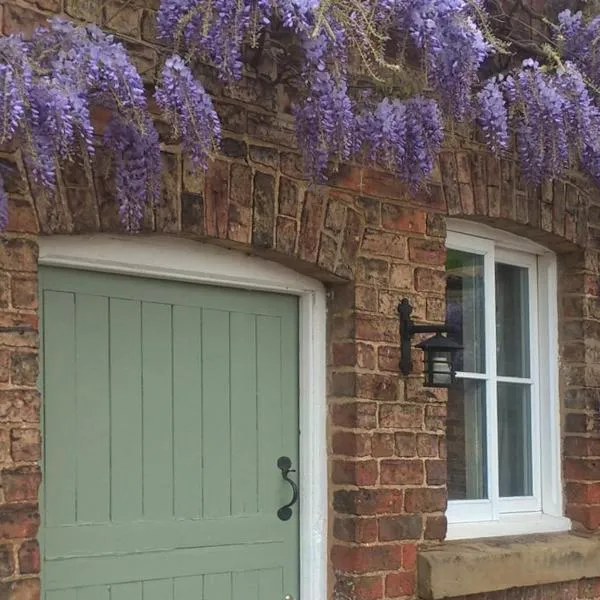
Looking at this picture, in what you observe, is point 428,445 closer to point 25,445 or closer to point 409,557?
point 409,557

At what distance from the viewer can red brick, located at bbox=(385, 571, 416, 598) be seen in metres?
4.26

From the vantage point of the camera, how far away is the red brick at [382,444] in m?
4.25

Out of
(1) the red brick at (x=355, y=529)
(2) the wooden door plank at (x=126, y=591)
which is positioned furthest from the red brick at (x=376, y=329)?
(2) the wooden door plank at (x=126, y=591)

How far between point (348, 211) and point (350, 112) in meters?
0.62

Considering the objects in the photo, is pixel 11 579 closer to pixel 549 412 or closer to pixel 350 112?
pixel 350 112

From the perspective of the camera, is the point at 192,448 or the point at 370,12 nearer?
the point at 370,12

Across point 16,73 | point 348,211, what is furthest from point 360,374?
point 16,73

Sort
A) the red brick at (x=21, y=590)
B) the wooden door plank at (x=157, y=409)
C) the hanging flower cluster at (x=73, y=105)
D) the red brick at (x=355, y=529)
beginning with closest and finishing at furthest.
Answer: the hanging flower cluster at (x=73, y=105) → the red brick at (x=21, y=590) → the wooden door plank at (x=157, y=409) → the red brick at (x=355, y=529)

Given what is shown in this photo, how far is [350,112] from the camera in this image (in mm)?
3705

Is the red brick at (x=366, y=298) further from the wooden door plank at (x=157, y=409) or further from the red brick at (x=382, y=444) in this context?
the wooden door plank at (x=157, y=409)

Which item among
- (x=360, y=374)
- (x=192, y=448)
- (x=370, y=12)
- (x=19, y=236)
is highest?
(x=370, y=12)

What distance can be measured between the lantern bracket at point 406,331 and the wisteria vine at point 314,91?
66 cm

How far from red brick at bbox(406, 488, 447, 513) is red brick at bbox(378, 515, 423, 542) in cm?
4

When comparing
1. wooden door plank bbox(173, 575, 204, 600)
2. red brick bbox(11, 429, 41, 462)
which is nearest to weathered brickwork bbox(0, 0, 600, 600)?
red brick bbox(11, 429, 41, 462)
